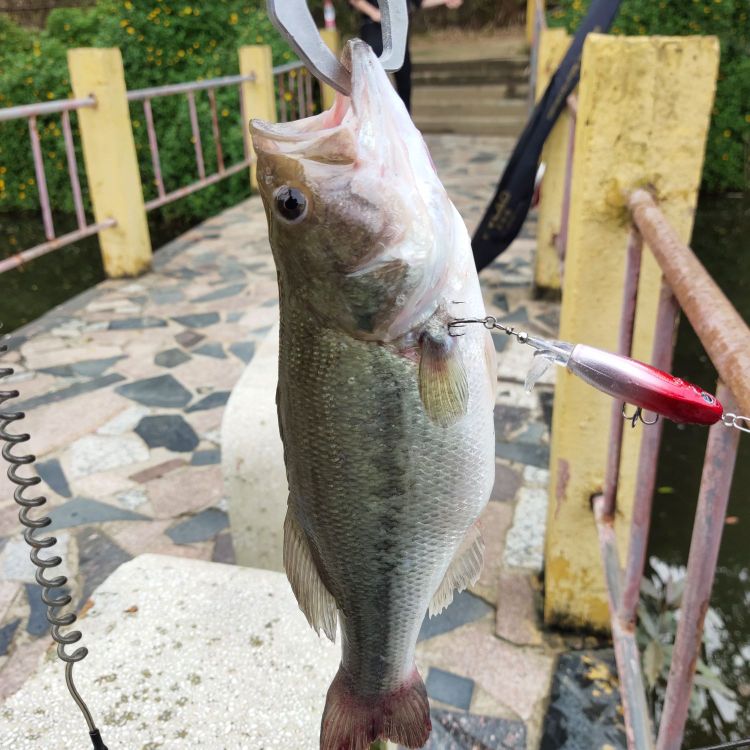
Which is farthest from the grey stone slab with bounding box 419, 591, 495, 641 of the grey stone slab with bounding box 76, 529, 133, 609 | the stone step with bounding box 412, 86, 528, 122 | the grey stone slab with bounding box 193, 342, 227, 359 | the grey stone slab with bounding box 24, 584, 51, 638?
the stone step with bounding box 412, 86, 528, 122

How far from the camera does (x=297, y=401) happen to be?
122cm

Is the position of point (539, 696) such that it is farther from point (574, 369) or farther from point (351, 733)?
point (574, 369)

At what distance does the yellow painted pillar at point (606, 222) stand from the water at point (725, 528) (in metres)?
0.65

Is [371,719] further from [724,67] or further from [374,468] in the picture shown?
[724,67]

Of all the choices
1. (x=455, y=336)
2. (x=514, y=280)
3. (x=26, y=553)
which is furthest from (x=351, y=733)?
(x=514, y=280)

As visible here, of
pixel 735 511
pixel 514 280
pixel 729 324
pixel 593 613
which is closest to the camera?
pixel 729 324

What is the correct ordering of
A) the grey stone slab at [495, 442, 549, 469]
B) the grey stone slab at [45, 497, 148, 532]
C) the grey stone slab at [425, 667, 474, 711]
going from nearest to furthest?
the grey stone slab at [425, 667, 474, 711], the grey stone slab at [45, 497, 148, 532], the grey stone slab at [495, 442, 549, 469]

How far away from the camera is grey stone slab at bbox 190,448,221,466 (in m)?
4.20

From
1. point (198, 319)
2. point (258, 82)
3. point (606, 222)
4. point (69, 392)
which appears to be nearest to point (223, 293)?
point (198, 319)

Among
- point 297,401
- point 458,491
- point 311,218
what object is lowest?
point 458,491

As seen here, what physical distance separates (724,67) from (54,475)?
9872 mm

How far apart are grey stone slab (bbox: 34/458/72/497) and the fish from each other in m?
3.04

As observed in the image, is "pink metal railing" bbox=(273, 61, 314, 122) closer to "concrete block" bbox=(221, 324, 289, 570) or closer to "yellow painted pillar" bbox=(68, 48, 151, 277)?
"yellow painted pillar" bbox=(68, 48, 151, 277)

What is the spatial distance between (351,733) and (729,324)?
39.4 inches
